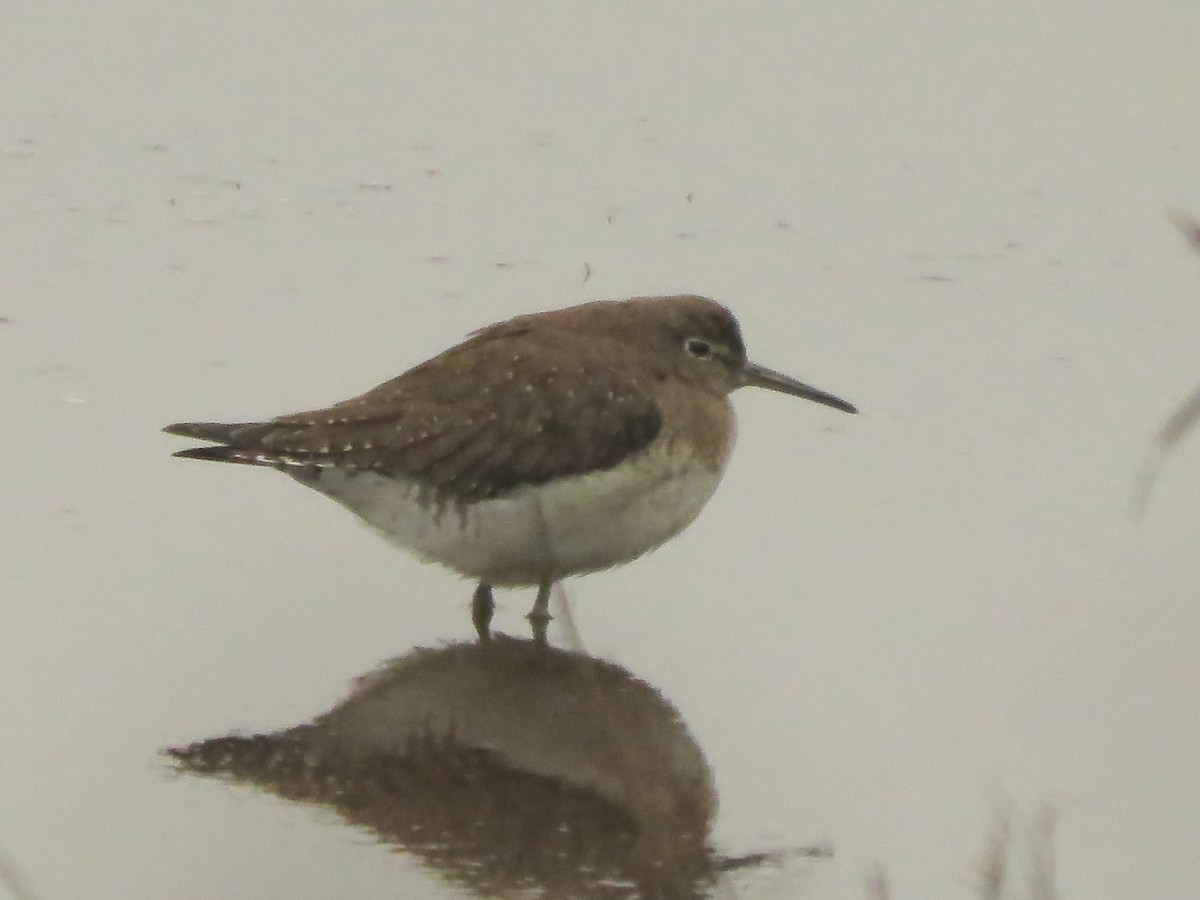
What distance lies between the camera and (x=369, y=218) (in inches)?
379

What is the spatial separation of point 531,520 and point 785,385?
4.27 ft

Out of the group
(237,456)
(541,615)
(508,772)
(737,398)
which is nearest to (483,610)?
(541,615)

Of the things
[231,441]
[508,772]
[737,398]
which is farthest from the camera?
[737,398]

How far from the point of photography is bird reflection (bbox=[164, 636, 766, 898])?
17.0 ft

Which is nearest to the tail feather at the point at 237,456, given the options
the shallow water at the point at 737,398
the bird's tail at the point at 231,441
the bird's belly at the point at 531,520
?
the bird's tail at the point at 231,441

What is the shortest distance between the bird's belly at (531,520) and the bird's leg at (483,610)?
0.22ft

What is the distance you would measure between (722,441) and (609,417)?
0.47 meters

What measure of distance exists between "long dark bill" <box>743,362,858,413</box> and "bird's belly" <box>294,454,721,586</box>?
787 millimetres

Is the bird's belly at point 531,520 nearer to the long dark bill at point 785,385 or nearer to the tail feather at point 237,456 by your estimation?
the tail feather at point 237,456

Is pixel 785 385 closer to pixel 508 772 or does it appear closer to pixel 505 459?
pixel 505 459

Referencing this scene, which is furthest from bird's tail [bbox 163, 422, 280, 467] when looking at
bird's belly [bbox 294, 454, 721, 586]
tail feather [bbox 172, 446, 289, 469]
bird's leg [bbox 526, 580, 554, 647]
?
bird's leg [bbox 526, 580, 554, 647]

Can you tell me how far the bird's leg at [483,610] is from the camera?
6.58 meters

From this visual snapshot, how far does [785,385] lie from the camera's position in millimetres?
7395

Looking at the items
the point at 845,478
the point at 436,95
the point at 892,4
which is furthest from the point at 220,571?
the point at 892,4
